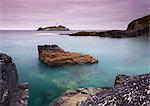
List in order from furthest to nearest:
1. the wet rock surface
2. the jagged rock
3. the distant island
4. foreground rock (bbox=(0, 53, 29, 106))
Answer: the distant island
the jagged rock
foreground rock (bbox=(0, 53, 29, 106))
the wet rock surface

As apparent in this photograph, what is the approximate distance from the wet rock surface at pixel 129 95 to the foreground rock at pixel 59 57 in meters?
0.48

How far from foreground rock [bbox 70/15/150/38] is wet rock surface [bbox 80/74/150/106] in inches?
20.2

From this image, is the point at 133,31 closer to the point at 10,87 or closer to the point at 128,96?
the point at 128,96

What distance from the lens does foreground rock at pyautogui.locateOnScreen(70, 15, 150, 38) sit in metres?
1.84

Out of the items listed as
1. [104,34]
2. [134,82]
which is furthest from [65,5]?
[134,82]

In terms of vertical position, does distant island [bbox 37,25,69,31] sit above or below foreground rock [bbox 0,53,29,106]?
above

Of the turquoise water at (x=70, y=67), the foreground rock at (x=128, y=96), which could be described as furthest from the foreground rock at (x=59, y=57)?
the foreground rock at (x=128, y=96)

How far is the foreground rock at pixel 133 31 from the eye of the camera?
1.84 meters

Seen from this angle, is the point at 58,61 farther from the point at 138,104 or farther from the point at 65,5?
the point at 138,104

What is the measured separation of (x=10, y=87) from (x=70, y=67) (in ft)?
1.36

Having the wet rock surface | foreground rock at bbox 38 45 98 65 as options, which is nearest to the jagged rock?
foreground rock at bbox 38 45 98 65

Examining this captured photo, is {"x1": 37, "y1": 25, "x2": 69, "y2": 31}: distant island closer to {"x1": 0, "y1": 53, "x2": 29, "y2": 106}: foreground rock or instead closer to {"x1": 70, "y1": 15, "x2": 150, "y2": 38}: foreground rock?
{"x1": 70, "y1": 15, "x2": 150, "y2": 38}: foreground rock

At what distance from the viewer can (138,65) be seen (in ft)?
6.09

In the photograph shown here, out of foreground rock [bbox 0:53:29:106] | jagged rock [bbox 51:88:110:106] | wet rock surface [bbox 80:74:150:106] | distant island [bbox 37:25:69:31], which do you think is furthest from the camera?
distant island [bbox 37:25:69:31]
